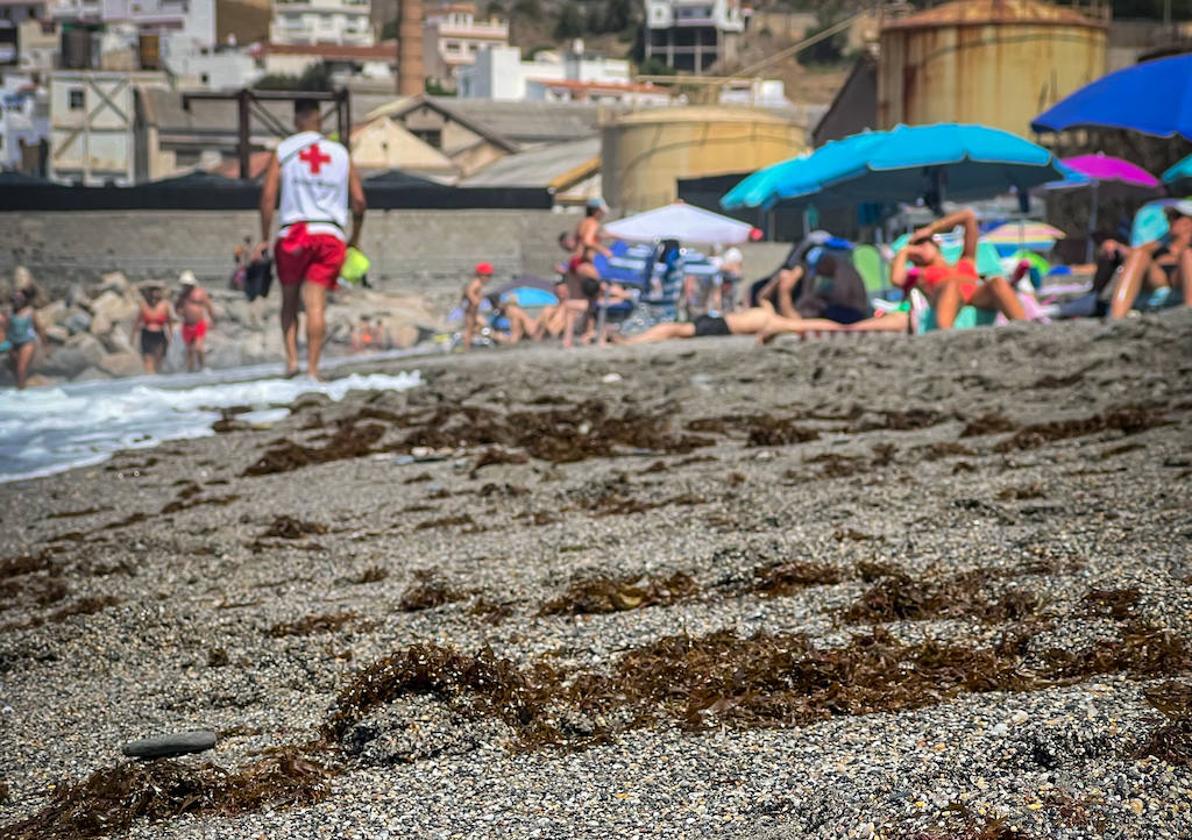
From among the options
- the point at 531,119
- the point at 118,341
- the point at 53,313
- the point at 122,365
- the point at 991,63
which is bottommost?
the point at 122,365

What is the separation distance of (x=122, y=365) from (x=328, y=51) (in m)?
76.2

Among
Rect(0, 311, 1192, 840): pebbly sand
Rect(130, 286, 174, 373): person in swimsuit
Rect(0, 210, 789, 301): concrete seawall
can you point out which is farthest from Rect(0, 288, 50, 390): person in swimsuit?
Rect(0, 311, 1192, 840): pebbly sand

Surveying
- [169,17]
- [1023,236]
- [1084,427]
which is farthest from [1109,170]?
[169,17]

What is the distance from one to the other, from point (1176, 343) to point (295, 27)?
341 ft

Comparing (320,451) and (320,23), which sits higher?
(320,23)

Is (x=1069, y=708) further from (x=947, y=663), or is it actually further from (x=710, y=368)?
(x=710, y=368)

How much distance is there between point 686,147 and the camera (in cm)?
3678

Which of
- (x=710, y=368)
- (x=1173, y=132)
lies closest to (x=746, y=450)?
(x=710, y=368)

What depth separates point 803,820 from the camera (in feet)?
9.15

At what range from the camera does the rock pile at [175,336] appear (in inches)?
790

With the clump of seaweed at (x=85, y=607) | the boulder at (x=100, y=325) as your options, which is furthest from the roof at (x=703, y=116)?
the clump of seaweed at (x=85, y=607)

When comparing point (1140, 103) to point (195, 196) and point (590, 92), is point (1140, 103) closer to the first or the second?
point (195, 196)

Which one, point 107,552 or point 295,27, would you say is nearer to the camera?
point 107,552

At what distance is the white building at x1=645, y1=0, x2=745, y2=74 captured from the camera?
105750mm
